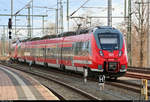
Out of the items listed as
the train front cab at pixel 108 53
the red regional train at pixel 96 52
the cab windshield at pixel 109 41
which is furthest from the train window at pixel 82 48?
the cab windshield at pixel 109 41

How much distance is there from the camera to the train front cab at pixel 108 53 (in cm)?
1988

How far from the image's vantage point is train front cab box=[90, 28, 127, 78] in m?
19.9

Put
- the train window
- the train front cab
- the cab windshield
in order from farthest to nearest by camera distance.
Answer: the train window < the cab windshield < the train front cab

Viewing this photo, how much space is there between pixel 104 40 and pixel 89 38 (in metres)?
1.12

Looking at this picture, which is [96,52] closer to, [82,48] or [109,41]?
[109,41]

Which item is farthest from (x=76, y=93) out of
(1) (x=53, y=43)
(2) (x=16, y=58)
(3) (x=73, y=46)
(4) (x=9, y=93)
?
(2) (x=16, y=58)

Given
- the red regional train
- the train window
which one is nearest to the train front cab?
the red regional train

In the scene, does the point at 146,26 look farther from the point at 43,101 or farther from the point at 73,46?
the point at 43,101

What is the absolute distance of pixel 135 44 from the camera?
212ft

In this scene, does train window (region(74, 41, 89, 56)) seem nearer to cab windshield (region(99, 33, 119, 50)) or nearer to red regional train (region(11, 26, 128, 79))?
red regional train (region(11, 26, 128, 79))

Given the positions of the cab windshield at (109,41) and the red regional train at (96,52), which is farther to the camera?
the cab windshield at (109,41)

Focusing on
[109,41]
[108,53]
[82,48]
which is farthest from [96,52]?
[82,48]

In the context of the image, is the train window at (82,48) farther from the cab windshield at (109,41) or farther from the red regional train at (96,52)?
the cab windshield at (109,41)

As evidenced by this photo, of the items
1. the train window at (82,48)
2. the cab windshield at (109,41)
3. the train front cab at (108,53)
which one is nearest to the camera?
the train front cab at (108,53)
